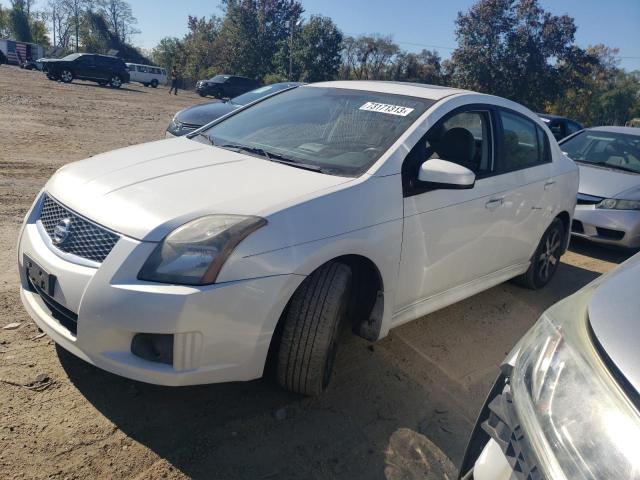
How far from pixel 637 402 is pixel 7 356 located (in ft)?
9.50

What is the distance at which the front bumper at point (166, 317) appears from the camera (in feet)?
6.95

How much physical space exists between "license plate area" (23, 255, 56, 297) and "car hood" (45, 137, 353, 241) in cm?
32

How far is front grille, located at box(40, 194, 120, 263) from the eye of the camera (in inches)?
89.3

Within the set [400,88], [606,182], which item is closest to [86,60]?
[606,182]

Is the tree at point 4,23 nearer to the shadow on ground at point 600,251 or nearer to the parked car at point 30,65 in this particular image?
the parked car at point 30,65

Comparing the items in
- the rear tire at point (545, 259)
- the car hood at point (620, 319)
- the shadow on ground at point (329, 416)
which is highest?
the car hood at point (620, 319)

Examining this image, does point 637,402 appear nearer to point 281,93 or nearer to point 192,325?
point 192,325

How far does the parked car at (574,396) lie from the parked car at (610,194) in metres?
4.87

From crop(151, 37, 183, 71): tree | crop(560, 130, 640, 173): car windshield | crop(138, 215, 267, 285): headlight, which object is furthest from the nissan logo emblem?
crop(151, 37, 183, 71): tree

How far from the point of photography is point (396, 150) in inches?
115

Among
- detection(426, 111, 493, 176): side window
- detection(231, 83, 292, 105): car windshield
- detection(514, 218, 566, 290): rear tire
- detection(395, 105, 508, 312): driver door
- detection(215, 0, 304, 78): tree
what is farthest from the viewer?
detection(215, 0, 304, 78): tree

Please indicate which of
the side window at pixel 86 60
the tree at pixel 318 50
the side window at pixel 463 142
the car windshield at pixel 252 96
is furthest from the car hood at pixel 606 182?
the tree at pixel 318 50

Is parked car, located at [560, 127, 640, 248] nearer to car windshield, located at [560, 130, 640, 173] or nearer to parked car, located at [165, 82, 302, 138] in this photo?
car windshield, located at [560, 130, 640, 173]

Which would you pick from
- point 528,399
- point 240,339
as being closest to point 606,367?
point 528,399
